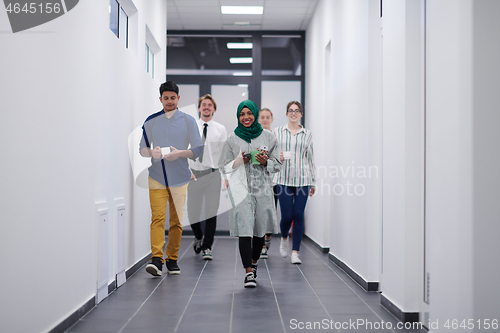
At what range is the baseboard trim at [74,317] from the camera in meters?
2.18

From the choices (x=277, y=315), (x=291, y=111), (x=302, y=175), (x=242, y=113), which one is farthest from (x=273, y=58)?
(x=277, y=315)

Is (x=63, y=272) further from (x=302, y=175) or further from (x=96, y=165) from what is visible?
(x=302, y=175)

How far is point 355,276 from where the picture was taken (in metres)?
3.50

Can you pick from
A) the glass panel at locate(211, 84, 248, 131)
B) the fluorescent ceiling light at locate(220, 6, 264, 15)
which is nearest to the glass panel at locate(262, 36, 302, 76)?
the glass panel at locate(211, 84, 248, 131)

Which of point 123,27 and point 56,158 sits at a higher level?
point 123,27

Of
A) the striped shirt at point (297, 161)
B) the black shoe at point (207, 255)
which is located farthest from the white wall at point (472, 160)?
the black shoe at point (207, 255)

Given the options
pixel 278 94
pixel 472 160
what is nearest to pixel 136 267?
pixel 472 160

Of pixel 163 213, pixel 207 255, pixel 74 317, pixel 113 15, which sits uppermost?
pixel 113 15

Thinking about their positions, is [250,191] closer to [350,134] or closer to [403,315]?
[350,134]

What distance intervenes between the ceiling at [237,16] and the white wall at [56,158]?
273 centimetres

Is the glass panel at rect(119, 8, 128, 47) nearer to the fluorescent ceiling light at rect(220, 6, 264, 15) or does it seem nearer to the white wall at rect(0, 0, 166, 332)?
the white wall at rect(0, 0, 166, 332)

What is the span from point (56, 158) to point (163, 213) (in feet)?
4.92

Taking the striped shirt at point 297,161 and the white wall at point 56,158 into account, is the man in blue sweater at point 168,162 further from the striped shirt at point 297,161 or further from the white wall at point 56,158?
the striped shirt at point 297,161

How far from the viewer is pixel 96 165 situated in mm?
2818
